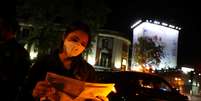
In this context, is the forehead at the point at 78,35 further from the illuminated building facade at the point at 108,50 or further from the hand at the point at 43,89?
the illuminated building facade at the point at 108,50

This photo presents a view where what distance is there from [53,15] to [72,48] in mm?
24101

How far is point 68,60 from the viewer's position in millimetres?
2781

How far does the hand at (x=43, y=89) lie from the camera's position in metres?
2.50

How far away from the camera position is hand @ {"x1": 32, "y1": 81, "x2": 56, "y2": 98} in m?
2.50

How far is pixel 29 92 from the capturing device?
2650 millimetres

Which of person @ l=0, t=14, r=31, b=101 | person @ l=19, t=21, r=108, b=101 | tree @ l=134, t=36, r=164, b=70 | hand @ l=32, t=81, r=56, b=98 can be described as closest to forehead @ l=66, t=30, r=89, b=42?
person @ l=19, t=21, r=108, b=101

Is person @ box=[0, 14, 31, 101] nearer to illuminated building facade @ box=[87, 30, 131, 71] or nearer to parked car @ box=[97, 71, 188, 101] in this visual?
parked car @ box=[97, 71, 188, 101]

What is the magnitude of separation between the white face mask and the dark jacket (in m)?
0.11

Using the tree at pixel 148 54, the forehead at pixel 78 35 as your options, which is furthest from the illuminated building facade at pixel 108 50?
the forehead at pixel 78 35

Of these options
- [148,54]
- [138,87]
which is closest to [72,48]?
[138,87]

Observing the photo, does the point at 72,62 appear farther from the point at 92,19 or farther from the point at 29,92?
→ the point at 92,19

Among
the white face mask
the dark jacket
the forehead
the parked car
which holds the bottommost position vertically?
the parked car

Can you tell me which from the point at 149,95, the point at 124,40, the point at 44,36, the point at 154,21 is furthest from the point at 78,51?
the point at 154,21

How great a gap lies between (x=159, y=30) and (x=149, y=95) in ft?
179
